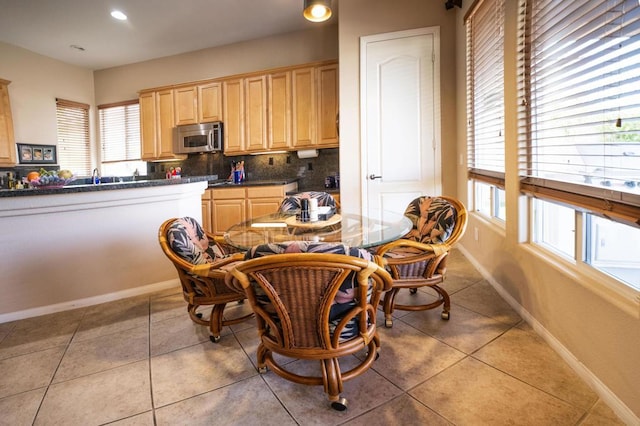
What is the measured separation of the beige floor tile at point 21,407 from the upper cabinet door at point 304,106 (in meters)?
3.61

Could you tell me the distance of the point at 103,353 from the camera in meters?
1.98

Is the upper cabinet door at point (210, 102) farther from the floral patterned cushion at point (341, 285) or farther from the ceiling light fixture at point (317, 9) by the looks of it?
the floral patterned cushion at point (341, 285)

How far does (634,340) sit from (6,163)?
6.47 metres

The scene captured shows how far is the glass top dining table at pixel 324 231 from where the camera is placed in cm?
177

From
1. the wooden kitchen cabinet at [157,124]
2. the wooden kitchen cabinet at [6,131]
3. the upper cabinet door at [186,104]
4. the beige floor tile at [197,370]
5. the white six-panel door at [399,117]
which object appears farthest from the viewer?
the wooden kitchen cabinet at [157,124]

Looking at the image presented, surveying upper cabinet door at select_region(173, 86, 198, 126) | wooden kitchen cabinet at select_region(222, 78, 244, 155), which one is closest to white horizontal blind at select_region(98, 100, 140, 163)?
upper cabinet door at select_region(173, 86, 198, 126)

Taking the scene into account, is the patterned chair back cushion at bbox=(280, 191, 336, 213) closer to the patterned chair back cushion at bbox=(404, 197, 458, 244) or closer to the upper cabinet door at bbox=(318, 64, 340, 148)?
the patterned chair back cushion at bbox=(404, 197, 458, 244)

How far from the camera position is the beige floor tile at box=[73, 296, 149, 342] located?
2271mm

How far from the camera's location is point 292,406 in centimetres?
146

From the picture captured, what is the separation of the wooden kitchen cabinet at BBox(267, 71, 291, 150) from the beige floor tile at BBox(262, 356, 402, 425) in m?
3.44

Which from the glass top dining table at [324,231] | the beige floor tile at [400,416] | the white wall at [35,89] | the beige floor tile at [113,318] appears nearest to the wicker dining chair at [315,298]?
the beige floor tile at [400,416]

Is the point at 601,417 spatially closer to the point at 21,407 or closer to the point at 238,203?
the point at 21,407

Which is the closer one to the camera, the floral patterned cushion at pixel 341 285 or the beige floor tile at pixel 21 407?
the floral patterned cushion at pixel 341 285

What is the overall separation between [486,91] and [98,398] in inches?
131
